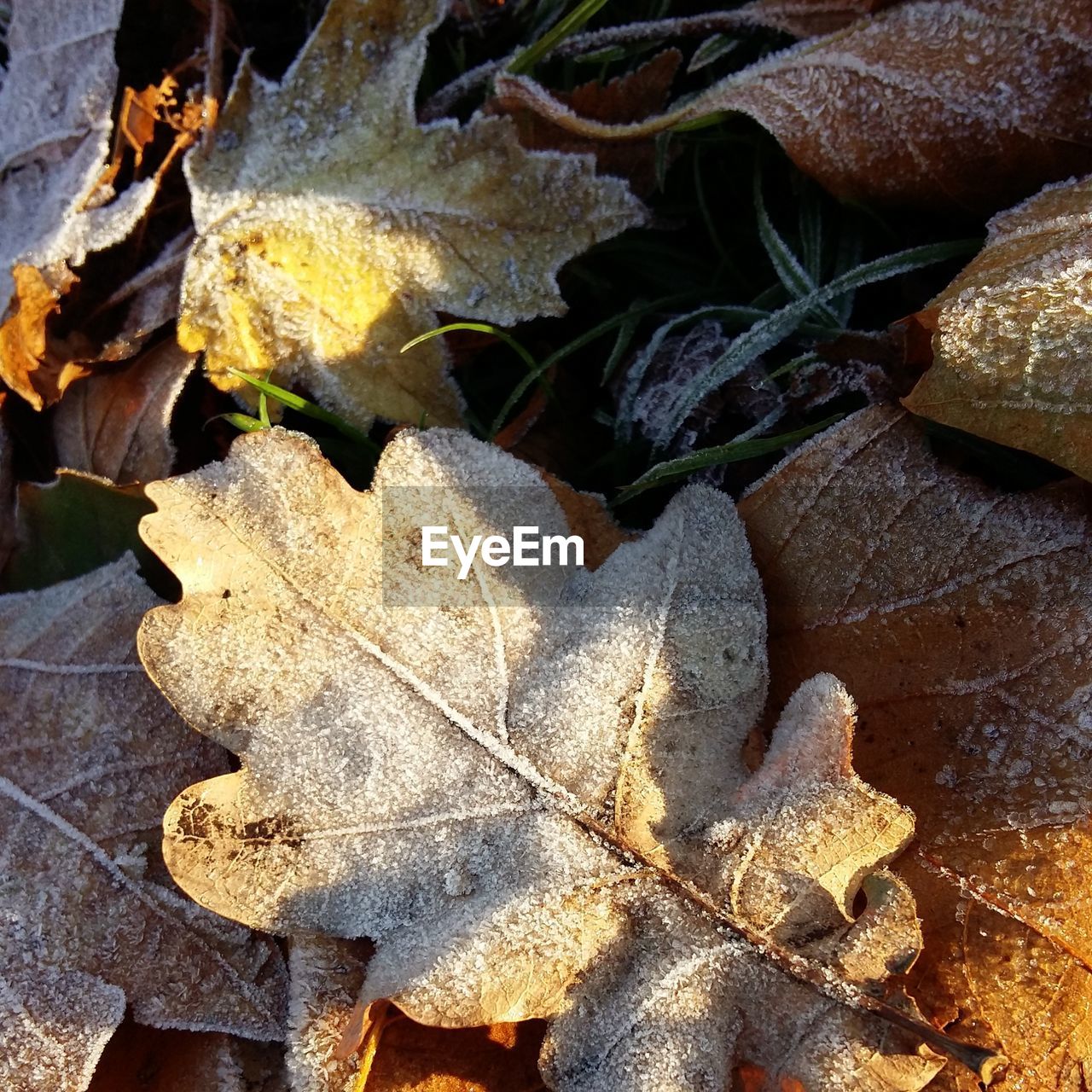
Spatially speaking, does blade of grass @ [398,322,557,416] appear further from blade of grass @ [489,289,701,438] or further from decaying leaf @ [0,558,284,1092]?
decaying leaf @ [0,558,284,1092]

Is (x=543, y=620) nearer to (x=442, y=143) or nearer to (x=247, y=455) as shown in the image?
(x=247, y=455)

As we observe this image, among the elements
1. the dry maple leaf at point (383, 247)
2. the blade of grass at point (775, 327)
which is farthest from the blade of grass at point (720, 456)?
the dry maple leaf at point (383, 247)

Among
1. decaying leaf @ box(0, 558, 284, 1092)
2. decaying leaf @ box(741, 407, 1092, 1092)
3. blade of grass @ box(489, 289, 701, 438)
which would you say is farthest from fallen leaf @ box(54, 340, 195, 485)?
decaying leaf @ box(741, 407, 1092, 1092)

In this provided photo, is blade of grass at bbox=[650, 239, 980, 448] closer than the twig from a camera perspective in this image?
Yes

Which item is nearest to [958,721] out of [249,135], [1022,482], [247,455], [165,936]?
[1022,482]

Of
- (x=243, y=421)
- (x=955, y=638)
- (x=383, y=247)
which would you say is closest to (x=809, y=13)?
(x=383, y=247)

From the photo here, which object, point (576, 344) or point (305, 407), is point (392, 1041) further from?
point (576, 344)

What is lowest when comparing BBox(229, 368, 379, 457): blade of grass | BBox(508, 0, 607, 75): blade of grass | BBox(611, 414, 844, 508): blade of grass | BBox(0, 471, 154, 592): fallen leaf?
BBox(611, 414, 844, 508): blade of grass
